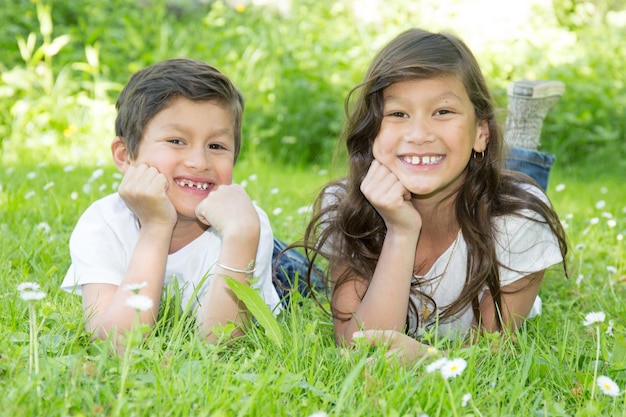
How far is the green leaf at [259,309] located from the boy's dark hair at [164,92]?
752mm

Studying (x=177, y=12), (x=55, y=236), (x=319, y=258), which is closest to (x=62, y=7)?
(x=177, y=12)

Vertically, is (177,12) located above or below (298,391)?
above

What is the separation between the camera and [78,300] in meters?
2.62

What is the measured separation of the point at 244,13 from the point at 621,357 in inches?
290

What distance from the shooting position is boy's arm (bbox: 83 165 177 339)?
2.36 m

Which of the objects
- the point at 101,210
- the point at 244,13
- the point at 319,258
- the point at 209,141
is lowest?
the point at 319,258

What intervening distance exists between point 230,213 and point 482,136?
91 cm

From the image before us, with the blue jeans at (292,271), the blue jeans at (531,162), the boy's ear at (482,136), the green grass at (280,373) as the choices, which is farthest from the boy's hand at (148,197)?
the blue jeans at (531,162)

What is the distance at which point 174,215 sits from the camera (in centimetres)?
250

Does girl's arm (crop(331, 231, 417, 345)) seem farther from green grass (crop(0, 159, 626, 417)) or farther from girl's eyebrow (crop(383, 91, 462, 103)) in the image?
girl's eyebrow (crop(383, 91, 462, 103))

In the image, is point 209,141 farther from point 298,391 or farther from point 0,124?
point 0,124

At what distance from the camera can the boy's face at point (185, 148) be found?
2570 mm

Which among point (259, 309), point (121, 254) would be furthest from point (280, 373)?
point (121, 254)

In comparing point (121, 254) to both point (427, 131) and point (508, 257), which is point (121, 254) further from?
point (508, 257)
